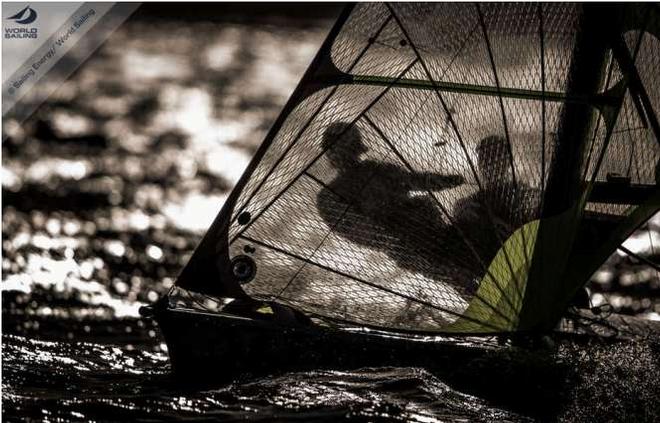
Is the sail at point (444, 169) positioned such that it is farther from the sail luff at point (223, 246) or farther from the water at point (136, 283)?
the water at point (136, 283)

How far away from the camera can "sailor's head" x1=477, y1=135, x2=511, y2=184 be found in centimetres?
678

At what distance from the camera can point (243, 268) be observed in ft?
22.1

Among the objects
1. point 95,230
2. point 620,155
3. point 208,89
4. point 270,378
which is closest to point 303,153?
point 270,378

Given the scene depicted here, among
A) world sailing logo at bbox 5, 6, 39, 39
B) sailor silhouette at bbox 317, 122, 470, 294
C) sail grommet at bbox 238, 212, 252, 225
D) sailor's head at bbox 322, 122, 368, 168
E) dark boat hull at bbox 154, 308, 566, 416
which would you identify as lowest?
dark boat hull at bbox 154, 308, 566, 416

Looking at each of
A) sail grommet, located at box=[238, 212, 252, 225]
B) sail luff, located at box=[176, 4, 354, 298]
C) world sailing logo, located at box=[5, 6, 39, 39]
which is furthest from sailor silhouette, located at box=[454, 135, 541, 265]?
world sailing logo, located at box=[5, 6, 39, 39]

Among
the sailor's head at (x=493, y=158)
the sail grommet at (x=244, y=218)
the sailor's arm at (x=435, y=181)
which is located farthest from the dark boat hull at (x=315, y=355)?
the sailor's head at (x=493, y=158)

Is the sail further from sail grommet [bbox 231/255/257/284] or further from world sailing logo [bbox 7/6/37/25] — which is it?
world sailing logo [bbox 7/6/37/25]

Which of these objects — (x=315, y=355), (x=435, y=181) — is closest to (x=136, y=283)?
(x=315, y=355)

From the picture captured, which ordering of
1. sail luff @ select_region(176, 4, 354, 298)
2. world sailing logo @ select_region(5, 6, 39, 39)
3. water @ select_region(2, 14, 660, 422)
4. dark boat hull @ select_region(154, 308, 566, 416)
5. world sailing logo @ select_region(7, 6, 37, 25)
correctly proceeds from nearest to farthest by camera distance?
1. water @ select_region(2, 14, 660, 422)
2. dark boat hull @ select_region(154, 308, 566, 416)
3. sail luff @ select_region(176, 4, 354, 298)
4. world sailing logo @ select_region(5, 6, 39, 39)
5. world sailing logo @ select_region(7, 6, 37, 25)

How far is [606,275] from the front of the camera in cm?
1085

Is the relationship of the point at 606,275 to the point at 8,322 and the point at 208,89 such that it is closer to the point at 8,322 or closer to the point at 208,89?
the point at 8,322

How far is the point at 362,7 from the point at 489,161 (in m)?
1.28

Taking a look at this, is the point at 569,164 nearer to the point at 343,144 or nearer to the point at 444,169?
the point at 444,169

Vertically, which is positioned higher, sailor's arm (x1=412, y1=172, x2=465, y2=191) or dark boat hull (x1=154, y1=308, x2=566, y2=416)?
sailor's arm (x1=412, y1=172, x2=465, y2=191)
